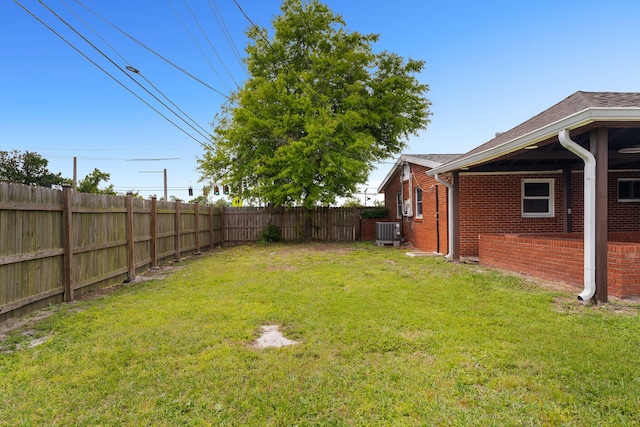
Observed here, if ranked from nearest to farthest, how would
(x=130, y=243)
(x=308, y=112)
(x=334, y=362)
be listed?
1. (x=334, y=362)
2. (x=130, y=243)
3. (x=308, y=112)

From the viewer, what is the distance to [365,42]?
1880 cm

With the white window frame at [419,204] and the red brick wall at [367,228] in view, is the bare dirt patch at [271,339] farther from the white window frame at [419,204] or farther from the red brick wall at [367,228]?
the red brick wall at [367,228]

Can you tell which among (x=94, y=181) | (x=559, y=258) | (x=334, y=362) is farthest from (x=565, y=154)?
(x=94, y=181)

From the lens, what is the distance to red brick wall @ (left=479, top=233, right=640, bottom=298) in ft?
17.4

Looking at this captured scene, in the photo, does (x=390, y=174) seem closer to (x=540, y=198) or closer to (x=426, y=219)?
(x=426, y=219)

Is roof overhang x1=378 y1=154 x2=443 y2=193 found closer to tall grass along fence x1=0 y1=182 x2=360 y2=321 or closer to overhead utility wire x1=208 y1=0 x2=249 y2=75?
overhead utility wire x1=208 y1=0 x2=249 y2=75

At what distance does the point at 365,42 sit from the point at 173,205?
13287 millimetres

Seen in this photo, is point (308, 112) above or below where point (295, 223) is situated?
above

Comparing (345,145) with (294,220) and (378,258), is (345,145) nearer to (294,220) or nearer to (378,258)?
(294,220)

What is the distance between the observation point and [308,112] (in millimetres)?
15961

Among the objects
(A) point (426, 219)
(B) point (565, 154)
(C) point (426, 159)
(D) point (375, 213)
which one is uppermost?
(C) point (426, 159)

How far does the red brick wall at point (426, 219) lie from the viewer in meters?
11.4

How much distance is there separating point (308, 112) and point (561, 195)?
10020mm

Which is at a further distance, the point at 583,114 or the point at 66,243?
the point at 66,243
